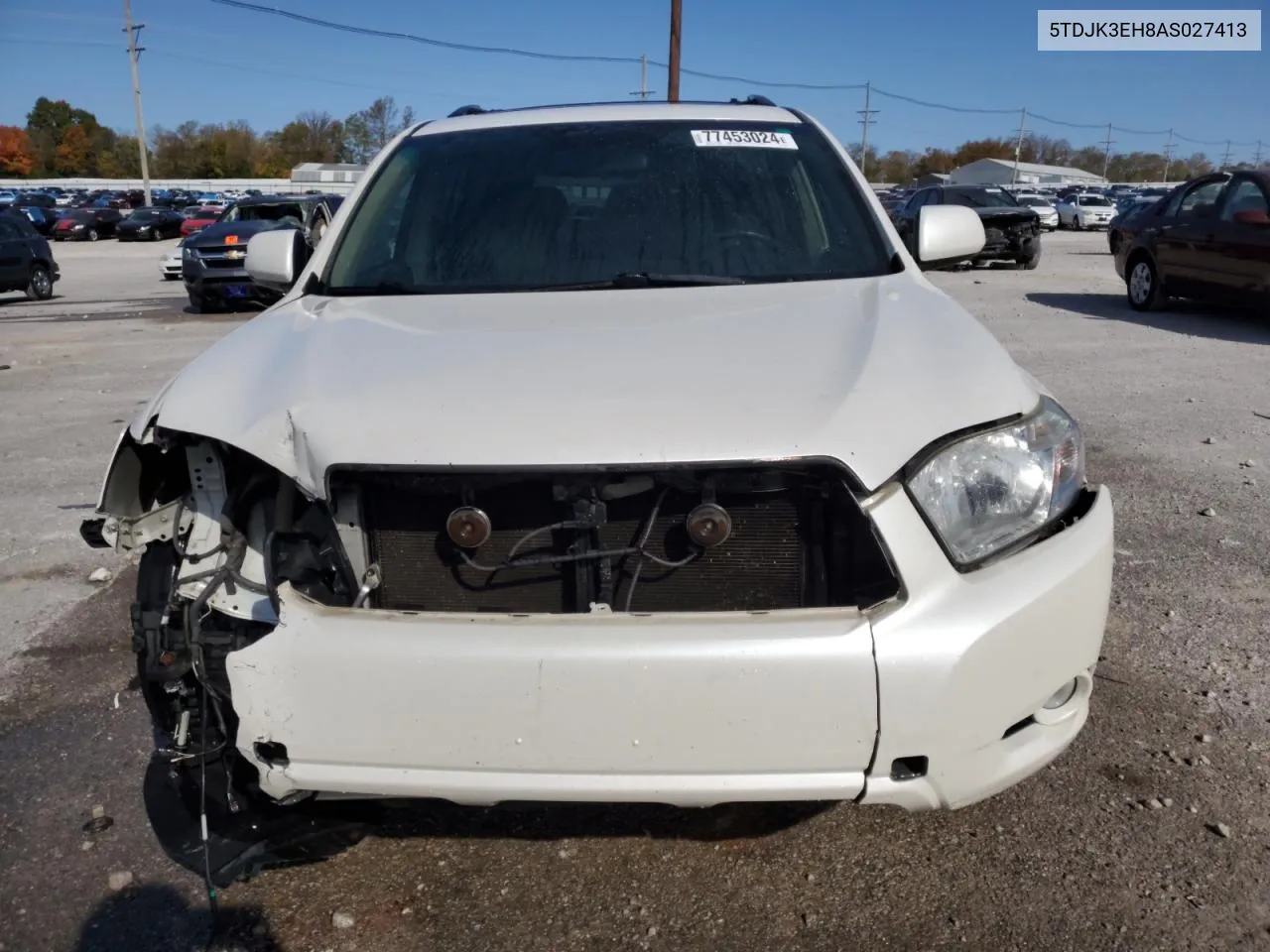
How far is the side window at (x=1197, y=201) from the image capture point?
36.1 ft

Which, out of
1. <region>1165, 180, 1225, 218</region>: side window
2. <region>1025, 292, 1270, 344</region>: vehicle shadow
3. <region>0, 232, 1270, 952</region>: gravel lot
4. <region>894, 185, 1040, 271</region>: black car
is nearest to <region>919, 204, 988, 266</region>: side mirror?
<region>0, 232, 1270, 952</region>: gravel lot

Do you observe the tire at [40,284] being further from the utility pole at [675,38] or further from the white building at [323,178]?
the white building at [323,178]

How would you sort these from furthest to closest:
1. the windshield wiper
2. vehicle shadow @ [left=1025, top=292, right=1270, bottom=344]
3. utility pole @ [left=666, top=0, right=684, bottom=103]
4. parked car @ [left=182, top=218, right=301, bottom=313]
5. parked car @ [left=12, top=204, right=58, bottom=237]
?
parked car @ [left=12, top=204, right=58, bottom=237], utility pole @ [left=666, top=0, right=684, bottom=103], parked car @ [left=182, top=218, right=301, bottom=313], vehicle shadow @ [left=1025, top=292, right=1270, bottom=344], the windshield wiper

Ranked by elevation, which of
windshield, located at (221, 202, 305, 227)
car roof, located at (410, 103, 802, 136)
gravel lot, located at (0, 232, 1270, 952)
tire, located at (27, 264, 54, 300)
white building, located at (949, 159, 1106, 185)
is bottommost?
gravel lot, located at (0, 232, 1270, 952)

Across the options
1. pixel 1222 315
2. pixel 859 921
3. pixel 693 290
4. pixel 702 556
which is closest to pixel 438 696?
pixel 702 556

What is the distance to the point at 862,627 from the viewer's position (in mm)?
1839

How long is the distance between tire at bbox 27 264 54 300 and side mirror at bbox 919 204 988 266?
18.4 m

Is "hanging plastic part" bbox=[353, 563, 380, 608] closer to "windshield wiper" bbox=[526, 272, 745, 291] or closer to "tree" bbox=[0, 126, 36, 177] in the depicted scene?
"windshield wiper" bbox=[526, 272, 745, 291]

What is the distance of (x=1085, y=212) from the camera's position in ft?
136

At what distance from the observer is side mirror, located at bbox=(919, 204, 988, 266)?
3355mm

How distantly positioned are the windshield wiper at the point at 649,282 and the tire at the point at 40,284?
18241mm

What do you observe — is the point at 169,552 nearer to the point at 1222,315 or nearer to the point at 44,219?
the point at 1222,315

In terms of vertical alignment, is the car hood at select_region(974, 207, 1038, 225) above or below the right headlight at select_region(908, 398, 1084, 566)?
above

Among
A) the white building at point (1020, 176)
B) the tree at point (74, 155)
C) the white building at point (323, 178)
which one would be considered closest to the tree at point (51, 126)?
the tree at point (74, 155)
